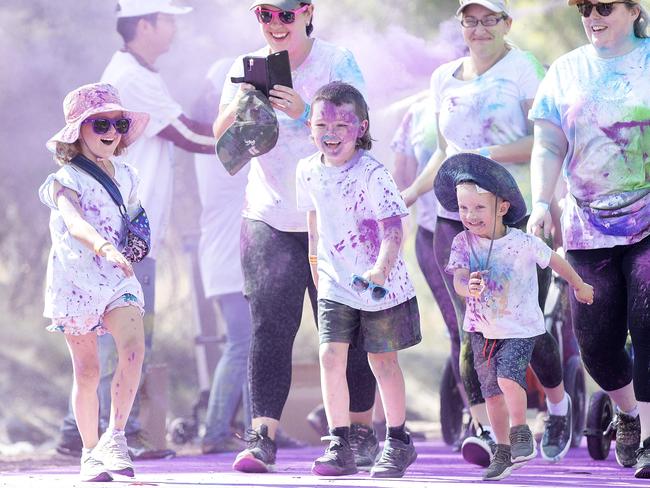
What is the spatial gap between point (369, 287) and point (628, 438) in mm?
1679

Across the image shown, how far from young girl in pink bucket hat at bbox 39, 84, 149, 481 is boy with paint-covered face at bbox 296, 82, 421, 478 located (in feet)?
2.58

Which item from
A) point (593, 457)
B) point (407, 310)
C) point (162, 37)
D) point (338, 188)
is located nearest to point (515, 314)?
point (407, 310)

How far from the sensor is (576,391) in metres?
9.10

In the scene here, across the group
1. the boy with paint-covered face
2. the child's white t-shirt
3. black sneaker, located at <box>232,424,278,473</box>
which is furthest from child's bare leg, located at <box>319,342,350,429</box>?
the child's white t-shirt

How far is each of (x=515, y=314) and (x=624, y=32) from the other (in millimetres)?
1290

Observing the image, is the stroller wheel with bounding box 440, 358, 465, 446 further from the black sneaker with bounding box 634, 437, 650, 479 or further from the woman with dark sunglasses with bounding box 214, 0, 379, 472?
the black sneaker with bounding box 634, 437, 650, 479

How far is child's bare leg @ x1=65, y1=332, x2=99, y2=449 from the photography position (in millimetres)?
6363

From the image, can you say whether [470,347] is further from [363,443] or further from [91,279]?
[91,279]

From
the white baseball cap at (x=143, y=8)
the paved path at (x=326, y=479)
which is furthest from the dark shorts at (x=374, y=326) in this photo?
the white baseball cap at (x=143, y=8)

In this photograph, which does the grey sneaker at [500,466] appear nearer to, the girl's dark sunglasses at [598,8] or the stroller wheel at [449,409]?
the girl's dark sunglasses at [598,8]

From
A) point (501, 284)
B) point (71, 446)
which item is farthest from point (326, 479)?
point (71, 446)

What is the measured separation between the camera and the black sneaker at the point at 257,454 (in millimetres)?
6730

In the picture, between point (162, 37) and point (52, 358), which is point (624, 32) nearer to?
point (162, 37)

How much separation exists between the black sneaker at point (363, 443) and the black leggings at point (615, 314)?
1033mm
